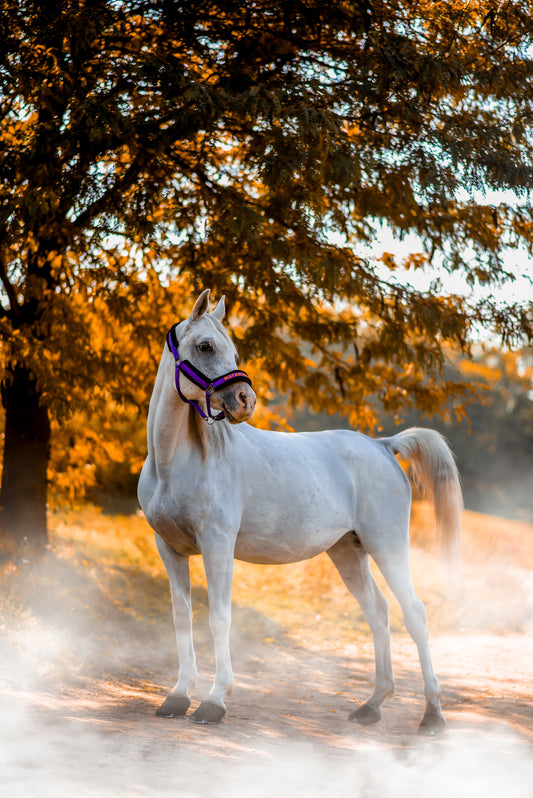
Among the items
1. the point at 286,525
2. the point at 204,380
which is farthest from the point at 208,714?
the point at 204,380

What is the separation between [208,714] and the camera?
4.64 m

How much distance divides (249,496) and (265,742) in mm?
1478

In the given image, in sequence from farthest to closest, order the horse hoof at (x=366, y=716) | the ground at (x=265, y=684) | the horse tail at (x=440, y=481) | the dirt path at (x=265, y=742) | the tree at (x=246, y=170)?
1. the tree at (x=246, y=170)
2. the horse tail at (x=440, y=481)
3. the horse hoof at (x=366, y=716)
4. the ground at (x=265, y=684)
5. the dirt path at (x=265, y=742)

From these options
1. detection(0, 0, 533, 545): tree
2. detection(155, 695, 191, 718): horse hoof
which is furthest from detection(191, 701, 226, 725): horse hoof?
detection(0, 0, 533, 545): tree

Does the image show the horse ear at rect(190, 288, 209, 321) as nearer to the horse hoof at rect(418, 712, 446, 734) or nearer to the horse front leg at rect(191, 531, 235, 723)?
the horse front leg at rect(191, 531, 235, 723)

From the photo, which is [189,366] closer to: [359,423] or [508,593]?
[359,423]

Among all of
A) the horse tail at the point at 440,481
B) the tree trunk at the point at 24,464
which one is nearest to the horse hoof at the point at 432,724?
the horse tail at the point at 440,481

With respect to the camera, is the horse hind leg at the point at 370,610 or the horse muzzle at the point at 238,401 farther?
the horse hind leg at the point at 370,610

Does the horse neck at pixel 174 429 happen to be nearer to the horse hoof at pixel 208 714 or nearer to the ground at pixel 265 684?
the horse hoof at pixel 208 714

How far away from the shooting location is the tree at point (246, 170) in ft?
22.6

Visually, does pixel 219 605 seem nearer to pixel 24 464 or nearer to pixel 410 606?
pixel 410 606

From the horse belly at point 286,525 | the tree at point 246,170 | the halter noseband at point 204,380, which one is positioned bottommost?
the horse belly at point 286,525

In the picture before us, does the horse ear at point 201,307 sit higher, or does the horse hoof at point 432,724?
the horse ear at point 201,307

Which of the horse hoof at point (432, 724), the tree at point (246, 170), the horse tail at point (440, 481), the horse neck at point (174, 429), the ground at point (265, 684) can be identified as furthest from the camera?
the tree at point (246, 170)
